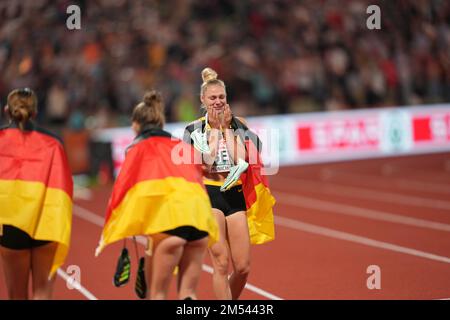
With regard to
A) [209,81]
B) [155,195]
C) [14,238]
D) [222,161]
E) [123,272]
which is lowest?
[123,272]

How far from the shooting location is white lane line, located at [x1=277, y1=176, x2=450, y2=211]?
41.7 feet

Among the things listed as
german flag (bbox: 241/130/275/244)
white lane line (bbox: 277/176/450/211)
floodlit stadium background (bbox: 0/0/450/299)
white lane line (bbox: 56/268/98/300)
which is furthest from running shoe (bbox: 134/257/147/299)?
white lane line (bbox: 277/176/450/211)

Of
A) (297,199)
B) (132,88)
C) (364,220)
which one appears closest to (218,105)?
(364,220)

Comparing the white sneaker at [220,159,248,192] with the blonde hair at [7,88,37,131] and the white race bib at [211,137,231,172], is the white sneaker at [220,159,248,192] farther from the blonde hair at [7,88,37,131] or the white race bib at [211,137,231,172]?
the blonde hair at [7,88,37,131]

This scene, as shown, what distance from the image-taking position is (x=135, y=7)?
19.0m

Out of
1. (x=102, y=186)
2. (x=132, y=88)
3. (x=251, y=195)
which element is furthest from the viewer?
(x=132, y=88)

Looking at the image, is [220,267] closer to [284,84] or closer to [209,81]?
[209,81]

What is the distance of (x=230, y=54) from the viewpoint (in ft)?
61.3

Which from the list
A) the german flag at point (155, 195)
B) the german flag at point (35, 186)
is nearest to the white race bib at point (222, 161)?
the german flag at point (155, 195)

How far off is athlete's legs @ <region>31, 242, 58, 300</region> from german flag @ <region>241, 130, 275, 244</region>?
69.0 inches

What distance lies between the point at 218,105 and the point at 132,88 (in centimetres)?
1130

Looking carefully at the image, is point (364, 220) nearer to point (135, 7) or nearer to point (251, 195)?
point (251, 195)

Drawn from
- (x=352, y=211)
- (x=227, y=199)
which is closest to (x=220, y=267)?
(x=227, y=199)

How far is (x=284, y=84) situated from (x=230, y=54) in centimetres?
148
